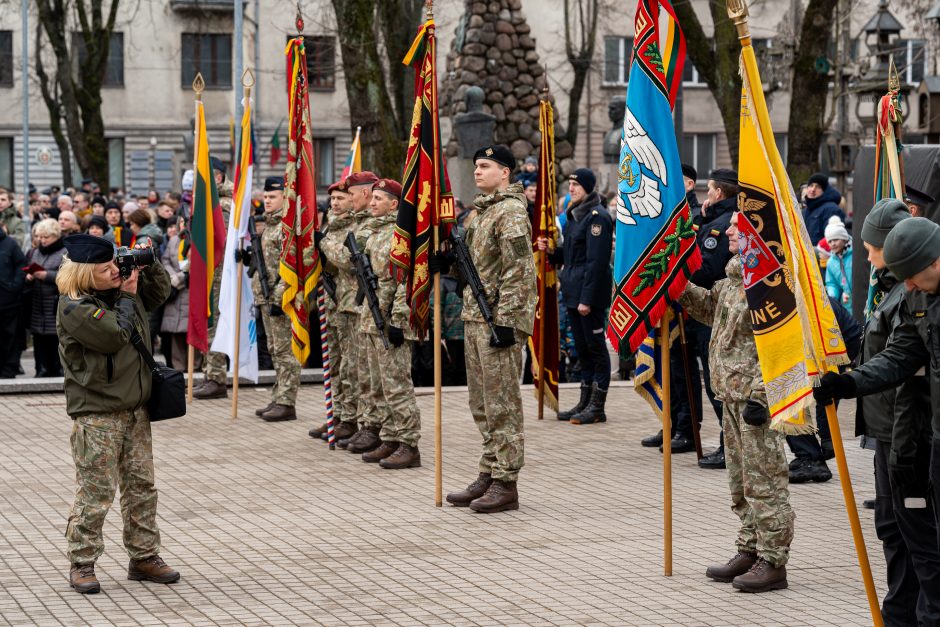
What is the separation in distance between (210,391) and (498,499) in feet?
20.5

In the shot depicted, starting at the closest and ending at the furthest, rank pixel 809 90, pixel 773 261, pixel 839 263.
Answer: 1. pixel 773 261
2. pixel 839 263
3. pixel 809 90

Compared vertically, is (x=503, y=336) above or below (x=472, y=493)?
above

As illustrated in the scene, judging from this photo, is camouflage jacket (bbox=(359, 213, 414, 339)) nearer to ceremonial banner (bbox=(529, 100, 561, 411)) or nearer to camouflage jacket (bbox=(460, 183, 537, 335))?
camouflage jacket (bbox=(460, 183, 537, 335))

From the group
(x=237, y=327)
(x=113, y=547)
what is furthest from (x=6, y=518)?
(x=237, y=327)

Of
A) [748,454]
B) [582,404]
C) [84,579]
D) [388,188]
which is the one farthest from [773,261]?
[582,404]

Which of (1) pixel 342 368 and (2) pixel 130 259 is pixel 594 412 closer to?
(1) pixel 342 368

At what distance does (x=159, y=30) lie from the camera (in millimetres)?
51438

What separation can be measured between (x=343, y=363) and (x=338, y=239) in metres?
1.07

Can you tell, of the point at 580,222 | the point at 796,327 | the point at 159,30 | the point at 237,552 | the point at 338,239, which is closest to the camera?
the point at 796,327

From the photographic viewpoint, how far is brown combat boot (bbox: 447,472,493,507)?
1008 cm

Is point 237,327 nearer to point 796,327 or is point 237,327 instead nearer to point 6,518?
point 6,518

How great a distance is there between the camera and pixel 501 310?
9.80 meters

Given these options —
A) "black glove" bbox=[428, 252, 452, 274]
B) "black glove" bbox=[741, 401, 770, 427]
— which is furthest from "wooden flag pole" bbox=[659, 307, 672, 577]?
"black glove" bbox=[428, 252, 452, 274]

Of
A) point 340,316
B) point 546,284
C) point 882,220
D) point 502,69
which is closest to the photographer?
point 882,220
